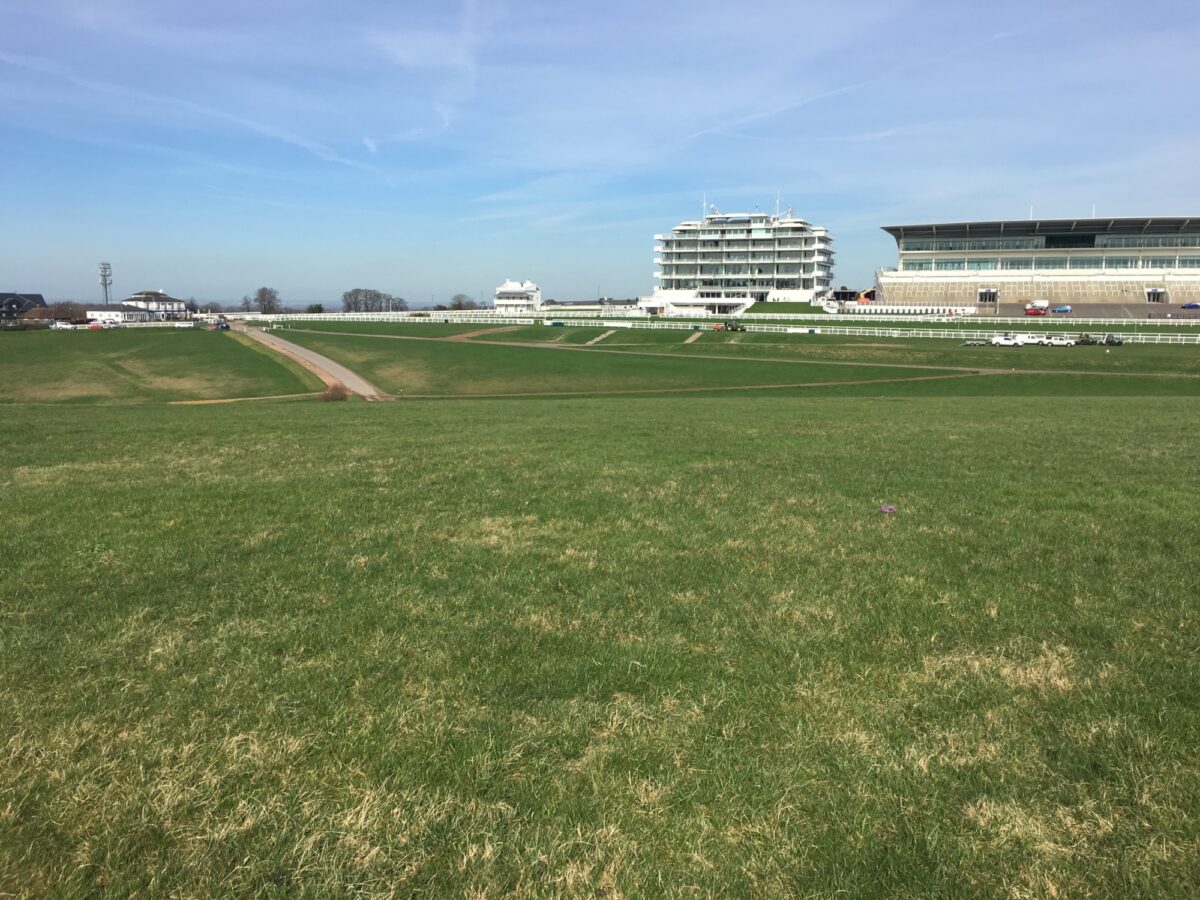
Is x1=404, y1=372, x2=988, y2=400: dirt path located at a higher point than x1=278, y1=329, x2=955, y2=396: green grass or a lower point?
lower

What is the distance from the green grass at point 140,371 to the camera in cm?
4625

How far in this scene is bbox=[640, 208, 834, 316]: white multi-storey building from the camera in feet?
459

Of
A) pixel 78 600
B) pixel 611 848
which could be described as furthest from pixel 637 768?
pixel 78 600

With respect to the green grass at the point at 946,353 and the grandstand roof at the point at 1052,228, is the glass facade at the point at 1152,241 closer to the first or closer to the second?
the grandstand roof at the point at 1052,228

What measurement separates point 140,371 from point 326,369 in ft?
47.0

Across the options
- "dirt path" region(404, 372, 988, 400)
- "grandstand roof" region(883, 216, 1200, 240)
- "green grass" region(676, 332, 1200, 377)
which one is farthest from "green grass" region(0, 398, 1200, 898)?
"grandstand roof" region(883, 216, 1200, 240)

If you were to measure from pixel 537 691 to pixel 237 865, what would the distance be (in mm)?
1979

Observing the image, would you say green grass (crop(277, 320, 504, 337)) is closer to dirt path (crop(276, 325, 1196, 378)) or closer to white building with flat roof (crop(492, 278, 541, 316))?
dirt path (crop(276, 325, 1196, 378))

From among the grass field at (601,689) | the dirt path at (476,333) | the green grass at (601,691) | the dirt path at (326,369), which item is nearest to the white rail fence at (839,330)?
the dirt path at (476,333)

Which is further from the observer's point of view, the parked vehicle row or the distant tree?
the distant tree

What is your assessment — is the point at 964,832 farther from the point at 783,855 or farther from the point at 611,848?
the point at 611,848

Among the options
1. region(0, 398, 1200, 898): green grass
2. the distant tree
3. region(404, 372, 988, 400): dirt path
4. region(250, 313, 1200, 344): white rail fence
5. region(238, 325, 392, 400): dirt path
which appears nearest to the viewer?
region(0, 398, 1200, 898): green grass

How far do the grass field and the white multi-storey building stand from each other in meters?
129

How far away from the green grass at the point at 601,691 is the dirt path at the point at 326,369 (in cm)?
3590
